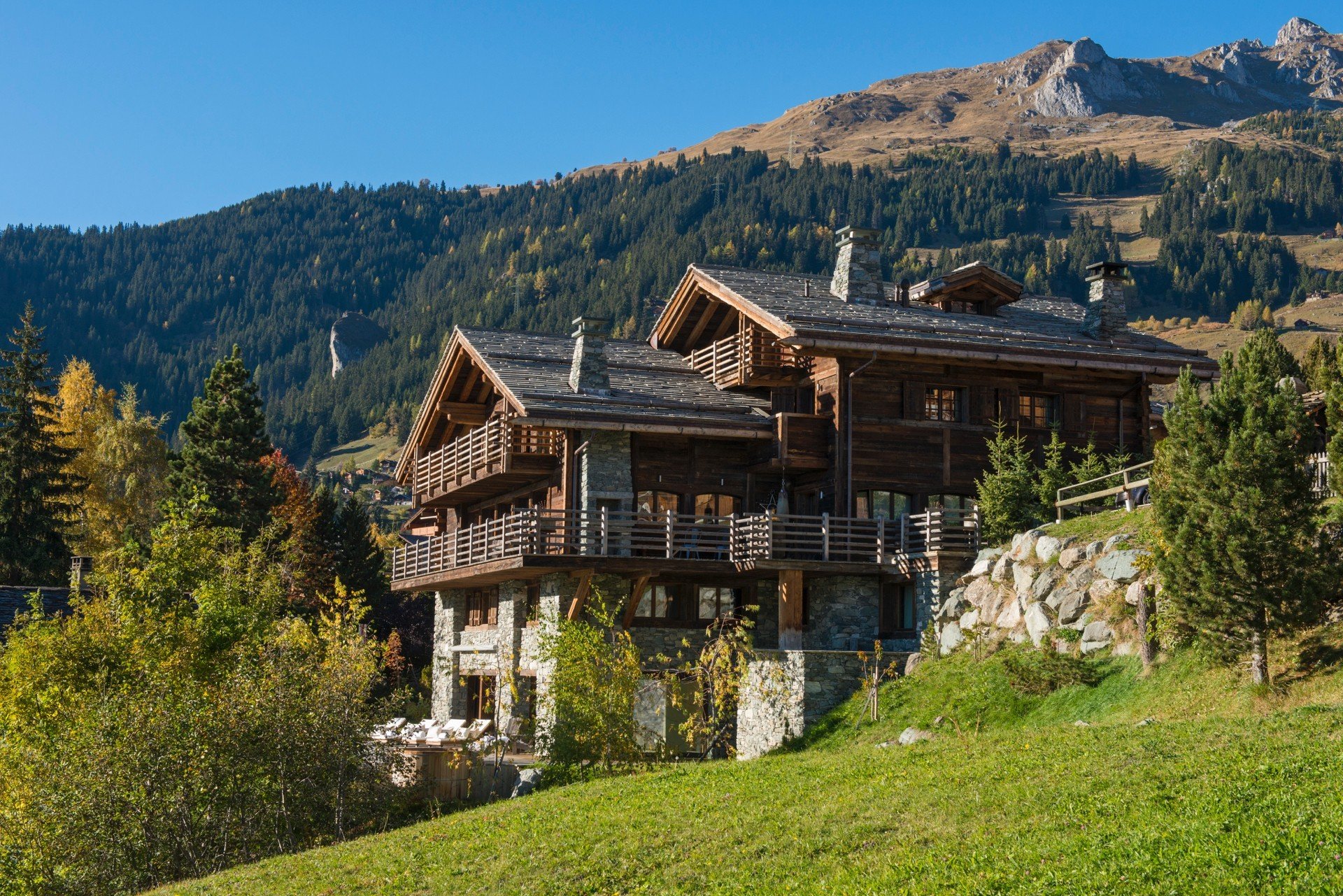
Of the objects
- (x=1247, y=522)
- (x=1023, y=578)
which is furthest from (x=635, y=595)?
(x=1247, y=522)

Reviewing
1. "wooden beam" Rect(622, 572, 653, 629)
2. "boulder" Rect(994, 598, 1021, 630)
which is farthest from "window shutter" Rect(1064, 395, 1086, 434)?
"wooden beam" Rect(622, 572, 653, 629)

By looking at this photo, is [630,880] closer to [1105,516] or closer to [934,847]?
[934,847]

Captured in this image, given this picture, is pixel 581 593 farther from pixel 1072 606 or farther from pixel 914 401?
pixel 1072 606

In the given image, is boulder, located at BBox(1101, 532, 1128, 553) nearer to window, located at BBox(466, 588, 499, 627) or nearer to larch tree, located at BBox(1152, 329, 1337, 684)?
larch tree, located at BBox(1152, 329, 1337, 684)

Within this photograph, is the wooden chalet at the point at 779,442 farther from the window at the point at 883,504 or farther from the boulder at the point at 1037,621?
the boulder at the point at 1037,621

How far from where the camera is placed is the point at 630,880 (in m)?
15.7

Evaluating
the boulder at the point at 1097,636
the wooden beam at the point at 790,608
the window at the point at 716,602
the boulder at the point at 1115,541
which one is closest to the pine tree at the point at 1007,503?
the wooden beam at the point at 790,608

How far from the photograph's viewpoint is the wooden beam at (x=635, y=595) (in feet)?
105

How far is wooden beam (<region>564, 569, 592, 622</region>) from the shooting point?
31938mm

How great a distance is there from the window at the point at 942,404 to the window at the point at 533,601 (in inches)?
431

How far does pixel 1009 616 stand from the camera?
90.6ft

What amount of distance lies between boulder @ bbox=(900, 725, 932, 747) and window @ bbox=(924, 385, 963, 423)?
1195 cm

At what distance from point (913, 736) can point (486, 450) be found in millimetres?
15928

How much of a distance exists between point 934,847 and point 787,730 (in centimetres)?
1516
